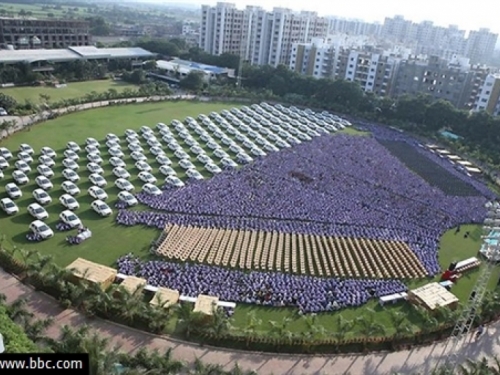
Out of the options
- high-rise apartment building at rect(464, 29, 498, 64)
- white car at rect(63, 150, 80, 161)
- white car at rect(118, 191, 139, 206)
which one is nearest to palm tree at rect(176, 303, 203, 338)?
white car at rect(118, 191, 139, 206)

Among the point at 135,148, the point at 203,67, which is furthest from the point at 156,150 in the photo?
the point at 203,67

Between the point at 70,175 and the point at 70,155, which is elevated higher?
the point at 70,155

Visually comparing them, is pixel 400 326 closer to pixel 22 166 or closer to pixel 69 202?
pixel 69 202

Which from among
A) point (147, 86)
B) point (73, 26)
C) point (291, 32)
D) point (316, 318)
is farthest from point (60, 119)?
point (291, 32)

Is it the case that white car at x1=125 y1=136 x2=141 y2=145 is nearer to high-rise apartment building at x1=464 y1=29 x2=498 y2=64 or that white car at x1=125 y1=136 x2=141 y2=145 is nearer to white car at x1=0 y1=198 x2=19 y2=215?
white car at x1=0 y1=198 x2=19 y2=215

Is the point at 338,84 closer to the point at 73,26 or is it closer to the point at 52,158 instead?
the point at 52,158

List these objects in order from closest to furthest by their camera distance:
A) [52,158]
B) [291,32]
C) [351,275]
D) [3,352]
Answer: [3,352] → [351,275] → [52,158] → [291,32]
